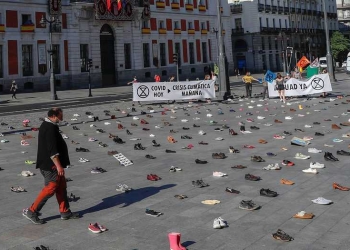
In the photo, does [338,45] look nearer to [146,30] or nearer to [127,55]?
[146,30]

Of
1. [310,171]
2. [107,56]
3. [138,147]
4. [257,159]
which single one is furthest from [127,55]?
[310,171]

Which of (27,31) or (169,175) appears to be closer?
(169,175)

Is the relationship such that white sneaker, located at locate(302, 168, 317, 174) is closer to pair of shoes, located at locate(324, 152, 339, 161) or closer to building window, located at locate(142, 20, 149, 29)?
pair of shoes, located at locate(324, 152, 339, 161)

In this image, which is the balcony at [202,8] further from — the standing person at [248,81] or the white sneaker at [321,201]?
the white sneaker at [321,201]

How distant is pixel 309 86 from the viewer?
2608cm

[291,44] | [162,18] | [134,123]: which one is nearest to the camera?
[134,123]

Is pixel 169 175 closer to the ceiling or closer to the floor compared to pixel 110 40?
closer to the floor

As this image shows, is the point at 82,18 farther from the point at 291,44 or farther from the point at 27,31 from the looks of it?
the point at 291,44

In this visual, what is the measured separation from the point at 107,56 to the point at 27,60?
32.4ft

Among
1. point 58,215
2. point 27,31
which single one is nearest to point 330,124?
point 58,215

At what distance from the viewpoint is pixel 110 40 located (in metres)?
51.2

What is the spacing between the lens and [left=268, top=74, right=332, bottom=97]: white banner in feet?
85.0

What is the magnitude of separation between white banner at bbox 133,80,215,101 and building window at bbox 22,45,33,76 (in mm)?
20086

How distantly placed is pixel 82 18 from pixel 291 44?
45003 millimetres
